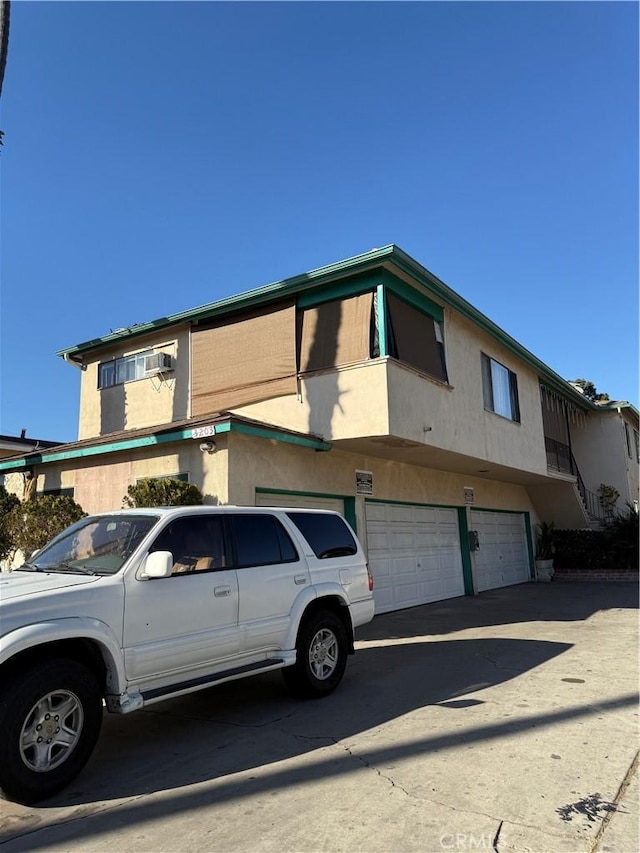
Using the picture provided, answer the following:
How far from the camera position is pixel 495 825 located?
11.9ft

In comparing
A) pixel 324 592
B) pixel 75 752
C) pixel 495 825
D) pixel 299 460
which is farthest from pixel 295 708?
pixel 299 460

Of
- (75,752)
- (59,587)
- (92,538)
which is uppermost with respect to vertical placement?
→ (92,538)

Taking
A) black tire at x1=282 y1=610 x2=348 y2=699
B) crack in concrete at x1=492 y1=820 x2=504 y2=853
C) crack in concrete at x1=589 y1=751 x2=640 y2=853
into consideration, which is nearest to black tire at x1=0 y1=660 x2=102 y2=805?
black tire at x1=282 y1=610 x2=348 y2=699


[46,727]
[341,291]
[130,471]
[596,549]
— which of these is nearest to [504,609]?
[341,291]

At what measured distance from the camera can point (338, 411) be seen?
1115cm

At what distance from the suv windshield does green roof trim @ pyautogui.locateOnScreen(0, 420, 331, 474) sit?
382cm

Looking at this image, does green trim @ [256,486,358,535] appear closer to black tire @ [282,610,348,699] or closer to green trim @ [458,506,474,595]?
black tire @ [282,610,348,699]

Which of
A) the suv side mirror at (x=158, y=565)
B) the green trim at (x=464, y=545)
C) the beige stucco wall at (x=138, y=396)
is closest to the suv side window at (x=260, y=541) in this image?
the suv side mirror at (x=158, y=565)

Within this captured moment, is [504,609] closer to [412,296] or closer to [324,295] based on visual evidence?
[412,296]

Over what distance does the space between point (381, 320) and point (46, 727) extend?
8.43 m

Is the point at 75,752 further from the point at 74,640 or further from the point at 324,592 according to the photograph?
the point at 324,592

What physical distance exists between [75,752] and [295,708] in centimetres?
251

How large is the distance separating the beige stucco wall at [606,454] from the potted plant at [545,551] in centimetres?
362

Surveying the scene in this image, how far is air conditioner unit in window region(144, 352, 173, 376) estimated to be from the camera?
13820 millimetres
